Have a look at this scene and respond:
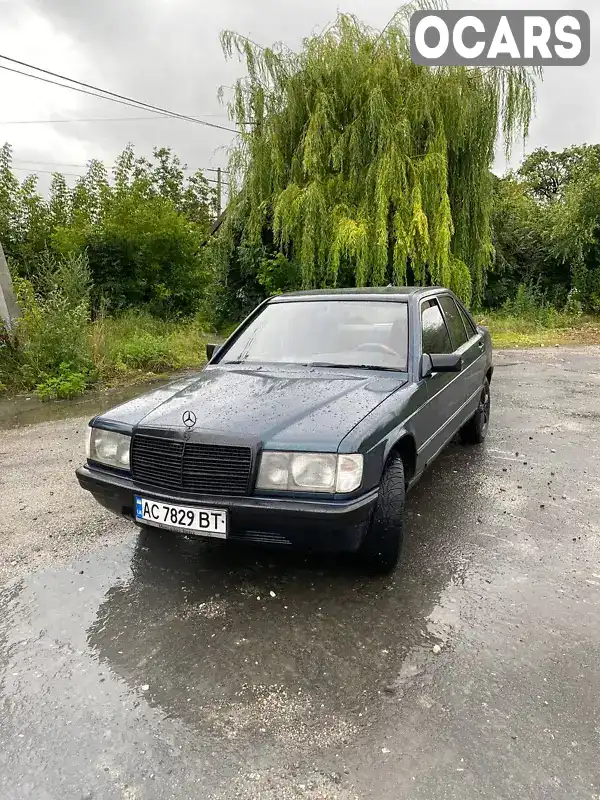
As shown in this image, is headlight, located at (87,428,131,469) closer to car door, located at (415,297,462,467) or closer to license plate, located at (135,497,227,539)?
license plate, located at (135,497,227,539)

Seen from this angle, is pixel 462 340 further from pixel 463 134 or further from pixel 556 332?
pixel 556 332

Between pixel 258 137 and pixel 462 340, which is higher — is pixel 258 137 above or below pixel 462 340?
above

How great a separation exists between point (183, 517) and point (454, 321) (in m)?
3.13

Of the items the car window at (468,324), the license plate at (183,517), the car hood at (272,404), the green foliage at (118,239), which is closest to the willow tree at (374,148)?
the green foliage at (118,239)

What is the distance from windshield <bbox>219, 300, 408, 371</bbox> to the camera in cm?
364

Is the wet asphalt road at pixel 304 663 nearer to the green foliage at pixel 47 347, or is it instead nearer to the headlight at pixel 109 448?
the headlight at pixel 109 448

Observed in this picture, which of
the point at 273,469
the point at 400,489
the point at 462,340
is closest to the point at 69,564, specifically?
the point at 273,469

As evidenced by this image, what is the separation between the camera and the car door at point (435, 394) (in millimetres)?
3449

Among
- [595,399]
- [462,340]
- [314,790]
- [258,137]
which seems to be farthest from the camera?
[258,137]

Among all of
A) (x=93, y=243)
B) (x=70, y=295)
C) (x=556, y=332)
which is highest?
(x=93, y=243)

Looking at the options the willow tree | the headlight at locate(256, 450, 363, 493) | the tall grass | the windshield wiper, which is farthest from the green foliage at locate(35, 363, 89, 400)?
the headlight at locate(256, 450, 363, 493)

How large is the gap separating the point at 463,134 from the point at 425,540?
34.2 ft

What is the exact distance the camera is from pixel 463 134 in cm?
1132

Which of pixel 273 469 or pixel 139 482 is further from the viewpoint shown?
pixel 139 482
